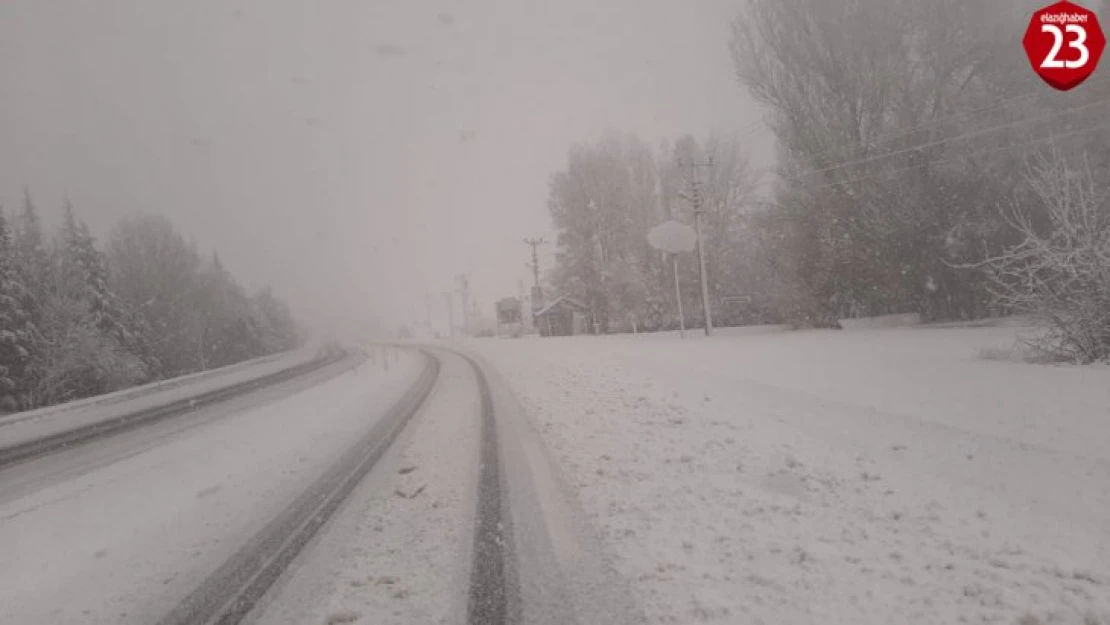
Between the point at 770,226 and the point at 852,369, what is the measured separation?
658 inches

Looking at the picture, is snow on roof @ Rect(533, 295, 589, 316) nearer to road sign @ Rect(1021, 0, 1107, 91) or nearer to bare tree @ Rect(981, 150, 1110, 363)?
road sign @ Rect(1021, 0, 1107, 91)

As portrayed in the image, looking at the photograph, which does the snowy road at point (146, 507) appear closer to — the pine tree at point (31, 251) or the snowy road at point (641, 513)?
the snowy road at point (641, 513)

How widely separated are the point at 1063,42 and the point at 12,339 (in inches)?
1554

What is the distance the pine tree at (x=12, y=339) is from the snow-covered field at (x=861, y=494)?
93.1 ft

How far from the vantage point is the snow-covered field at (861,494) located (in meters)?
3.05

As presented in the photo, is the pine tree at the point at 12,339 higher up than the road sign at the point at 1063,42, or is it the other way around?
the road sign at the point at 1063,42

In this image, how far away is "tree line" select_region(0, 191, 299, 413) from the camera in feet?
86.8

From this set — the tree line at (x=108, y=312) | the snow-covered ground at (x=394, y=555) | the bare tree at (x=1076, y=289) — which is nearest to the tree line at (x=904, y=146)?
the bare tree at (x=1076, y=289)

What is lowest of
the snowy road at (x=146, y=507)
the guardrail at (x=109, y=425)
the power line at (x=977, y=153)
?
the snowy road at (x=146, y=507)

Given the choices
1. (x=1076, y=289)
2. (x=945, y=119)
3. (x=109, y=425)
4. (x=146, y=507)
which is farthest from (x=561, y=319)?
(x=146, y=507)

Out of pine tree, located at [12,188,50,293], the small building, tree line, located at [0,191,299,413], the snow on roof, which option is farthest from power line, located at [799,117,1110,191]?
pine tree, located at [12,188,50,293]

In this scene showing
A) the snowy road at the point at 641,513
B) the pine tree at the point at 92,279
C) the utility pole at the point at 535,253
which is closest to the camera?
the snowy road at the point at 641,513

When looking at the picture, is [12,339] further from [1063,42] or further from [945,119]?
[945,119]

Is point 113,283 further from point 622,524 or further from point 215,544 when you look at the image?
point 622,524
